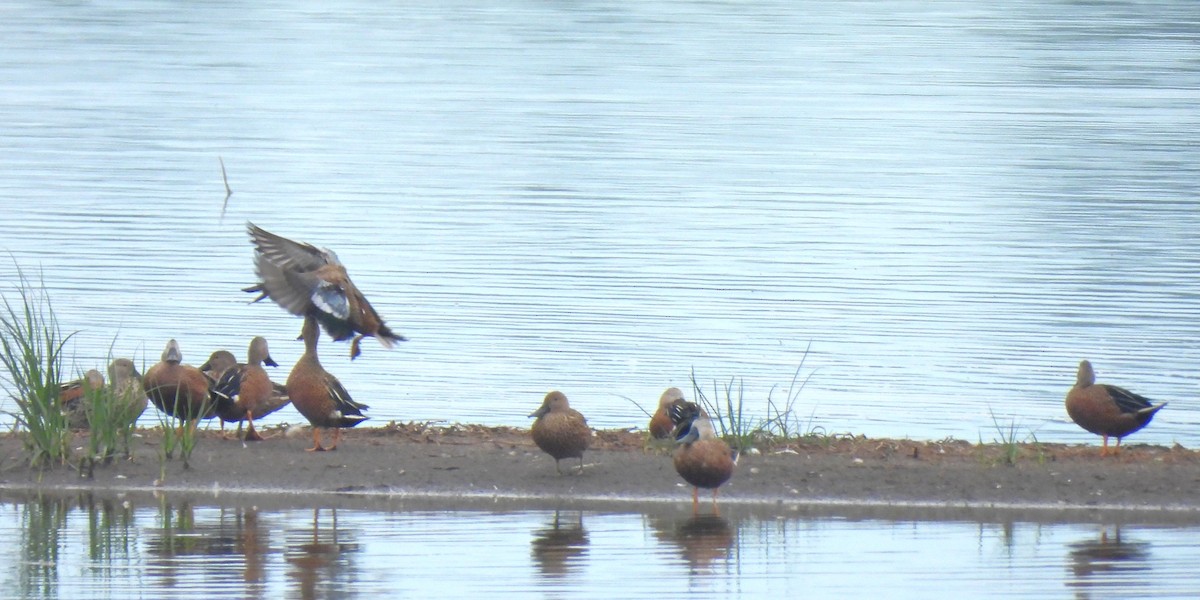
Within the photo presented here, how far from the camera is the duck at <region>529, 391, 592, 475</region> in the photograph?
10.1 m

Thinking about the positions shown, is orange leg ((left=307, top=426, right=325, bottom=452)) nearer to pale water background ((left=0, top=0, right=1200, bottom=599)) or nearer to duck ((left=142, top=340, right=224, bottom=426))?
duck ((left=142, top=340, right=224, bottom=426))

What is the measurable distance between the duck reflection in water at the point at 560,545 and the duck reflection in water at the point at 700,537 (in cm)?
38

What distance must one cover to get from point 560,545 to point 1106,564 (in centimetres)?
247

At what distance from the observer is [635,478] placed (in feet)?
33.8

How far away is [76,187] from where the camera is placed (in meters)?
25.2

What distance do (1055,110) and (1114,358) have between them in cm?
2332

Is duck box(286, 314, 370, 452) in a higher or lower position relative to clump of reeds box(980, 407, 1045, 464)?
higher

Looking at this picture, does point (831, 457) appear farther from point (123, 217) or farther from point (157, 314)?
point (123, 217)

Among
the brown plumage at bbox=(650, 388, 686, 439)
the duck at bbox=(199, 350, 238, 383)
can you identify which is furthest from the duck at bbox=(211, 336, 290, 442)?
the brown plumage at bbox=(650, 388, 686, 439)

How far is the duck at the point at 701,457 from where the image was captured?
31.3 ft

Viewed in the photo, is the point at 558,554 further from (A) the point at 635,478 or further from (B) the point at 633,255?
(B) the point at 633,255

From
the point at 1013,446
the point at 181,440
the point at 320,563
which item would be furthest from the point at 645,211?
the point at 320,563

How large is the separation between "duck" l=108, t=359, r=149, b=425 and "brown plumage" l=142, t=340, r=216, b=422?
10cm

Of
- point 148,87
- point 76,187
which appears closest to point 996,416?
point 76,187
